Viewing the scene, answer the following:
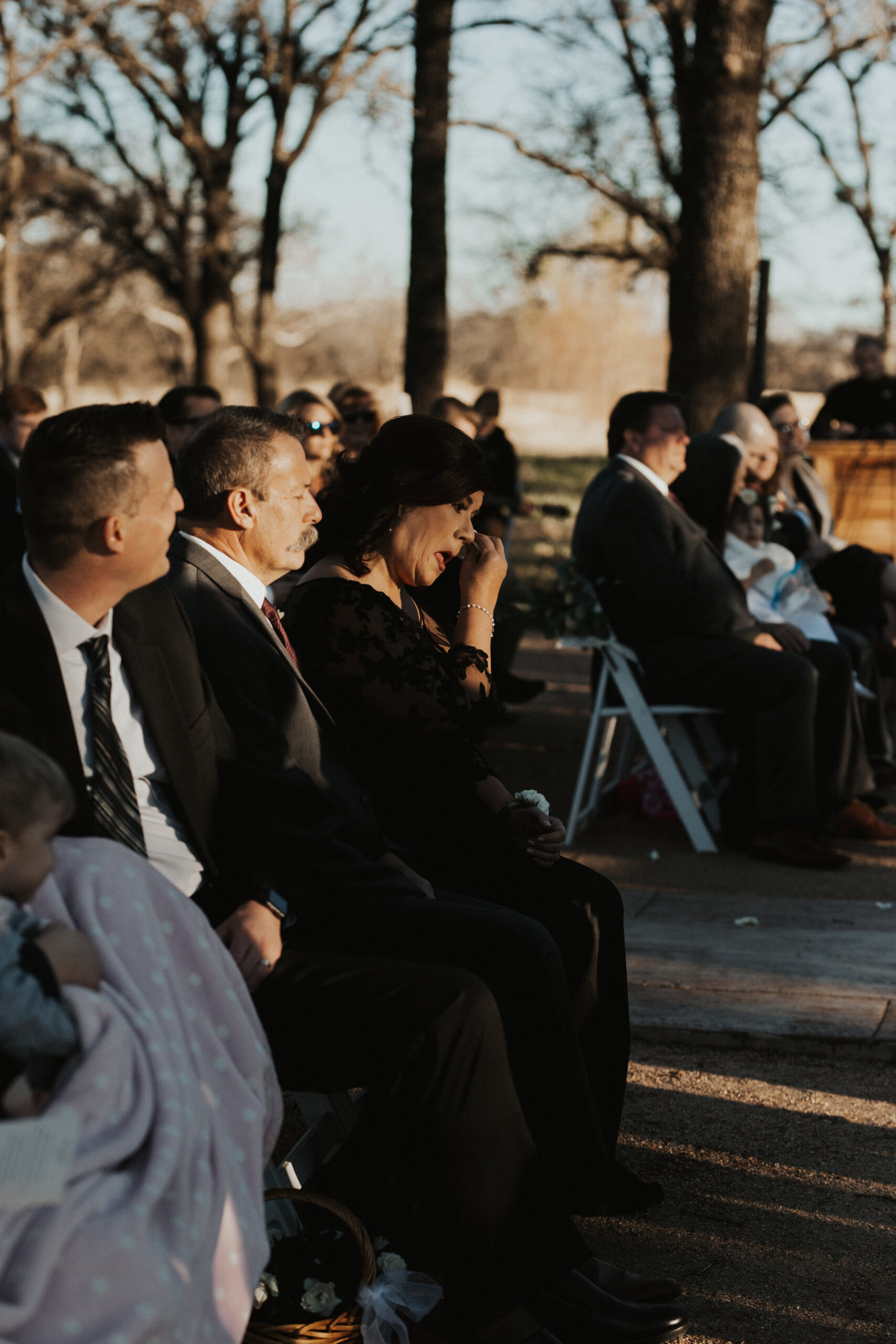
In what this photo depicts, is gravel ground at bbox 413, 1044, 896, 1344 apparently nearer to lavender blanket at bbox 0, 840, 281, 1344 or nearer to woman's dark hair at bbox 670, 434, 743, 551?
lavender blanket at bbox 0, 840, 281, 1344

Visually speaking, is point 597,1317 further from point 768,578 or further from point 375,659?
point 768,578

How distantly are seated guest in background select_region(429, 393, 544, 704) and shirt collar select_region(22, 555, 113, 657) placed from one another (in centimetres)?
424

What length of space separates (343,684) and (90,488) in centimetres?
100

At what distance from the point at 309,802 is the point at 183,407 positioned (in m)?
4.59

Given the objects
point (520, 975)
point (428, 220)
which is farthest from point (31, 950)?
point (428, 220)

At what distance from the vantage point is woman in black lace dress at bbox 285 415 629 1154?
10.8 feet

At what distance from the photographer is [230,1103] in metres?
2.18

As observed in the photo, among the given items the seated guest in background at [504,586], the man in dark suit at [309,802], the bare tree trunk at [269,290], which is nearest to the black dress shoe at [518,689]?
the seated guest in background at [504,586]

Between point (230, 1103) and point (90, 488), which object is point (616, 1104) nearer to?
point (230, 1103)

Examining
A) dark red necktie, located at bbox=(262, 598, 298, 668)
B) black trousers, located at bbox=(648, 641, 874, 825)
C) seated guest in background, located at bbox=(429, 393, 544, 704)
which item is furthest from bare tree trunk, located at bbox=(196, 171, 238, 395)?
dark red necktie, located at bbox=(262, 598, 298, 668)

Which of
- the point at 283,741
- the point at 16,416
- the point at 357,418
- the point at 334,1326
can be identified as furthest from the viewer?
the point at 357,418

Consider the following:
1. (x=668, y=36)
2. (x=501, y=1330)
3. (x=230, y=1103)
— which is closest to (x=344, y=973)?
(x=230, y=1103)

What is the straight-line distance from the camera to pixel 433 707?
3355 millimetres

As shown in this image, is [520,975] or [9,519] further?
[9,519]
